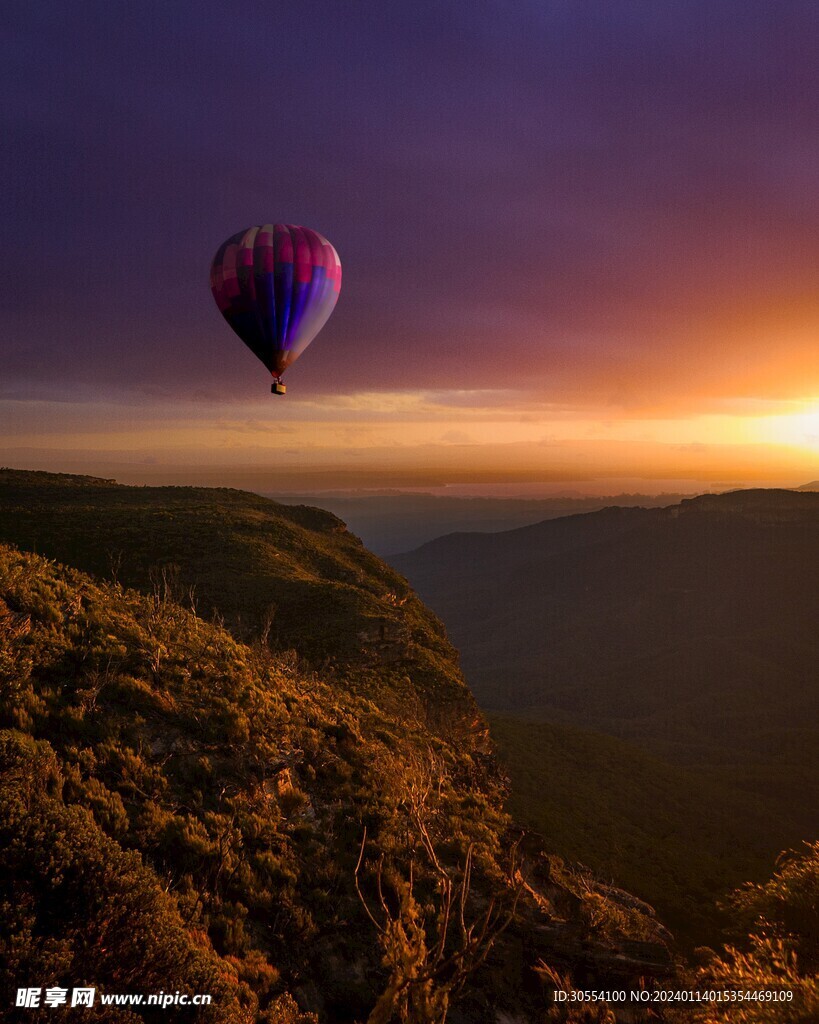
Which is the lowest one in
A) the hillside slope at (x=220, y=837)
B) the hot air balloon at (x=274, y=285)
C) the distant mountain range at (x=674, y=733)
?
the distant mountain range at (x=674, y=733)

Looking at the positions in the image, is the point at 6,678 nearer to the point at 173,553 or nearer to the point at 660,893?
the point at 173,553

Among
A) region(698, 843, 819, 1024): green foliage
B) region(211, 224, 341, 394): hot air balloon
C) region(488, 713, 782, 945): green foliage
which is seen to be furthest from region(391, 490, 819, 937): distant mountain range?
region(211, 224, 341, 394): hot air balloon

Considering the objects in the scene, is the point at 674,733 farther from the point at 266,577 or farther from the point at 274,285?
the point at 274,285

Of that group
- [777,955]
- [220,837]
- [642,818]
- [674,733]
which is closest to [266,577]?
[220,837]

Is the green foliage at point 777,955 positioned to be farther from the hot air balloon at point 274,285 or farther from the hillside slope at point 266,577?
the hot air balloon at point 274,285

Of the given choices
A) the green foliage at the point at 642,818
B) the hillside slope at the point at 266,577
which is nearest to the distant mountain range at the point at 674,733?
the green foliage at the point at 642,818

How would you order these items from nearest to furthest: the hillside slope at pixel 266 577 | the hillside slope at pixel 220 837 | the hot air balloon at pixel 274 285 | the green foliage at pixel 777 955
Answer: the hillside slope at pixel 220 837
the green foliage at pixel 777 955
the hot air balloon at pixel 274 285
the hillside slope at pixel 266 577

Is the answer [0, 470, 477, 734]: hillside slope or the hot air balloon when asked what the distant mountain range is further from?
the hot air balloon

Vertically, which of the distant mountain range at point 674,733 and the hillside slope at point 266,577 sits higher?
the hillside slope at point 266,577

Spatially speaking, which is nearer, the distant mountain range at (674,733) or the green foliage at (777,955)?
the green foliage at (777,955)
